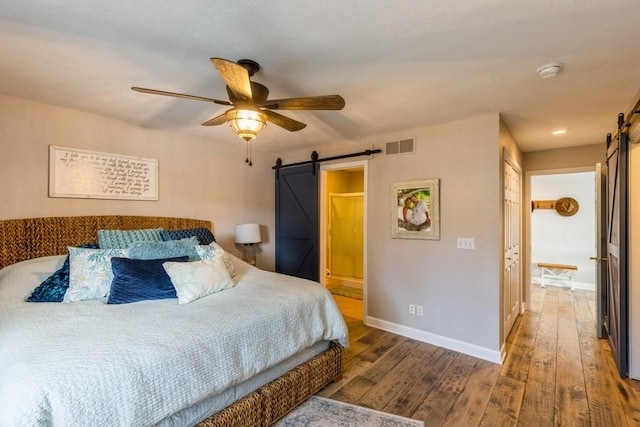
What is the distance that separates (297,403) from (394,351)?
1.32 m

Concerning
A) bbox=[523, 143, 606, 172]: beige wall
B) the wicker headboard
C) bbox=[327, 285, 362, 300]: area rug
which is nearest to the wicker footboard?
the wicker headboard

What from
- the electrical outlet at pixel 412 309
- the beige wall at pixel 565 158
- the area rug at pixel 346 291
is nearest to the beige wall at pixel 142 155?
the area rug at pixel 346 291

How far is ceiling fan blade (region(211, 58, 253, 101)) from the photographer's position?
4.97 ft

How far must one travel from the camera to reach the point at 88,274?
Result: 2.11 m

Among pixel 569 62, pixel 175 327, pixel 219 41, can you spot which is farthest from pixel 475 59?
pixel 175 327

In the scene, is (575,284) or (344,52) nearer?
(344,52)

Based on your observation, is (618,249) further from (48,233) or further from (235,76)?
(48,233)

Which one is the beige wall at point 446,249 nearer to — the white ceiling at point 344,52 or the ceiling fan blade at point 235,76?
the white ceiling at point 344,52

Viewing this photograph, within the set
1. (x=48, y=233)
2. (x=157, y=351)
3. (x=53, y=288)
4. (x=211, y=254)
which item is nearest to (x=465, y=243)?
(x=211, y=254)

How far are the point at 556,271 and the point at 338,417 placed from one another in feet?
19.8

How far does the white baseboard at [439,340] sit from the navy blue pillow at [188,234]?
2183mm

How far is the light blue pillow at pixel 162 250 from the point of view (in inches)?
92.8

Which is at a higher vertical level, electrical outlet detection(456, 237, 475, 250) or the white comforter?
electrical outlet detection(456, 237, 475, 250)

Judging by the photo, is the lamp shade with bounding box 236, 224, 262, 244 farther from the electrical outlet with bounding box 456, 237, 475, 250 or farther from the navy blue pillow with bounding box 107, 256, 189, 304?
the electrical outlet with bounding box 456, 237, 475, 250
